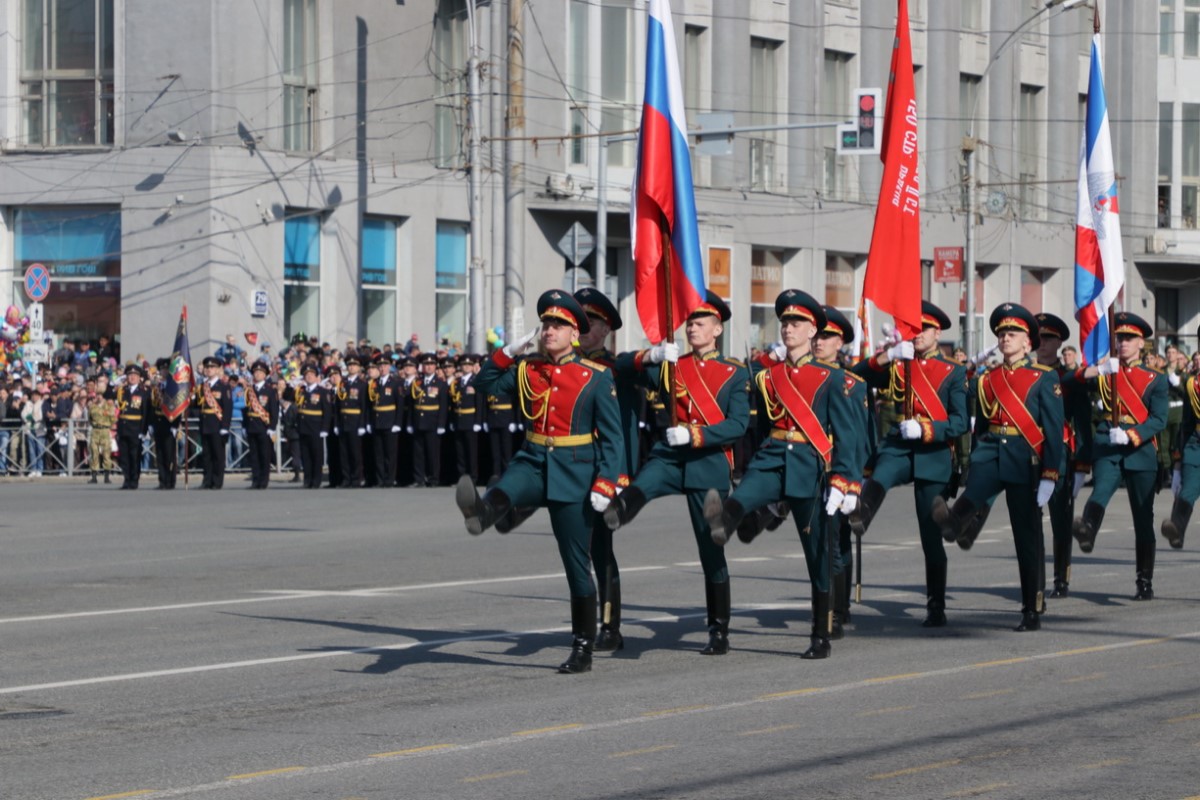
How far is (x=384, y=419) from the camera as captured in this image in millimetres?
29750

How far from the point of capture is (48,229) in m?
38.1

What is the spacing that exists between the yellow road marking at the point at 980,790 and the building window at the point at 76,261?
31.5 m

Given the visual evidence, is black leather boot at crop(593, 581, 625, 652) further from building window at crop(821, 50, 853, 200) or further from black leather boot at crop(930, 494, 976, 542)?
building window at crop(821, 50, 853, 200)

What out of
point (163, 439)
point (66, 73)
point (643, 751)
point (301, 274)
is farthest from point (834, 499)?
point (66, 73)

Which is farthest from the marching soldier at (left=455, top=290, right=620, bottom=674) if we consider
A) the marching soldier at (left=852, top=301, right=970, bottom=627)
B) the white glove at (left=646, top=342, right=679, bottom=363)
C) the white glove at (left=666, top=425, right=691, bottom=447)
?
the marching soldier at (left=852, top=301, right=970, bottom=627)

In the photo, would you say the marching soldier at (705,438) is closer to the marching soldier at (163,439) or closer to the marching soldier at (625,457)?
the marching soldier at (625,457)

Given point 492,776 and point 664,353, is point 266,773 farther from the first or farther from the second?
point 664,353

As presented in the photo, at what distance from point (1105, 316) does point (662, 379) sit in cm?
493

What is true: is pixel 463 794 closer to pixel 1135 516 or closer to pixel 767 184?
pixel 1135 516

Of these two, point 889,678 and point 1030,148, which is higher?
point 1030,148

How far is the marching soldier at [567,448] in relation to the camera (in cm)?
1089

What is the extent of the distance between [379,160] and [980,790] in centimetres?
3356

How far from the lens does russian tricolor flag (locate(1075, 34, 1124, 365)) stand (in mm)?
14930

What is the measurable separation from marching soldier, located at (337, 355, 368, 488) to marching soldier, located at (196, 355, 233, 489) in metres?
1.62
